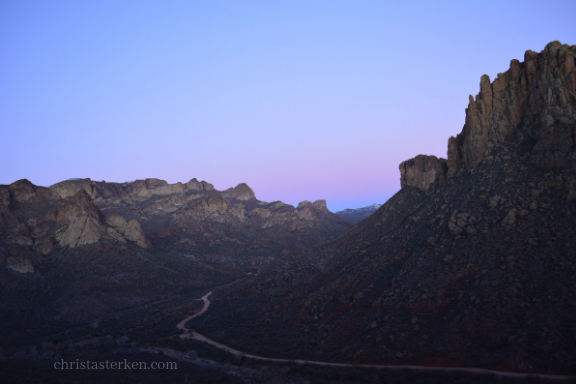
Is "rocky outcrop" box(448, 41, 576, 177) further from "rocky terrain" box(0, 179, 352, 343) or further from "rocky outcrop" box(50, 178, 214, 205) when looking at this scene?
"rocky outcrop" box(50, 178, 214, 205)

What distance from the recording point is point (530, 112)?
119 feet

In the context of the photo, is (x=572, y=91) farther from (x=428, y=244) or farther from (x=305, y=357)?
(x=305, y=357)

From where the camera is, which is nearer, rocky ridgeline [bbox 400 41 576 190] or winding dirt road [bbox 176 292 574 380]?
winding dirt road [bbox 176 292 574 380]

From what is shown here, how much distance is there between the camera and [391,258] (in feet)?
133

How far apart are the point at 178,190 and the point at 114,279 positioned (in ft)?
392

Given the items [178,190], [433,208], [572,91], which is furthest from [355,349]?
[178,190]

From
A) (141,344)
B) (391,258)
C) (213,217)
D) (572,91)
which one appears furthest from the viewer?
(213,217)

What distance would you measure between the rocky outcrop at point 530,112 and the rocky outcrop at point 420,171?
14386 millimetres

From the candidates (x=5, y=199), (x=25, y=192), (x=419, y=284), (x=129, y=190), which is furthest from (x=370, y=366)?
(x=129, y=190)

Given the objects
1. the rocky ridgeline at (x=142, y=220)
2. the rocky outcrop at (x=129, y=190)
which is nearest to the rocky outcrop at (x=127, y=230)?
the rocky ridgeline at (x=142, y=220)

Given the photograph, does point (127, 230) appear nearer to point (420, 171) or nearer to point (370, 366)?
point (420, 171)

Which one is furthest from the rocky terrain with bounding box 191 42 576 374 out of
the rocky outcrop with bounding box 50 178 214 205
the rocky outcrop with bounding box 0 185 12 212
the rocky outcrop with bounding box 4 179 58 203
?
the rocky outcrop with bounding box 50 178 214 205

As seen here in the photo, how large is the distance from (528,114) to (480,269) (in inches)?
713

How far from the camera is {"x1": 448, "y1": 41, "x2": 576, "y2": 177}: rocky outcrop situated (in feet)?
106
